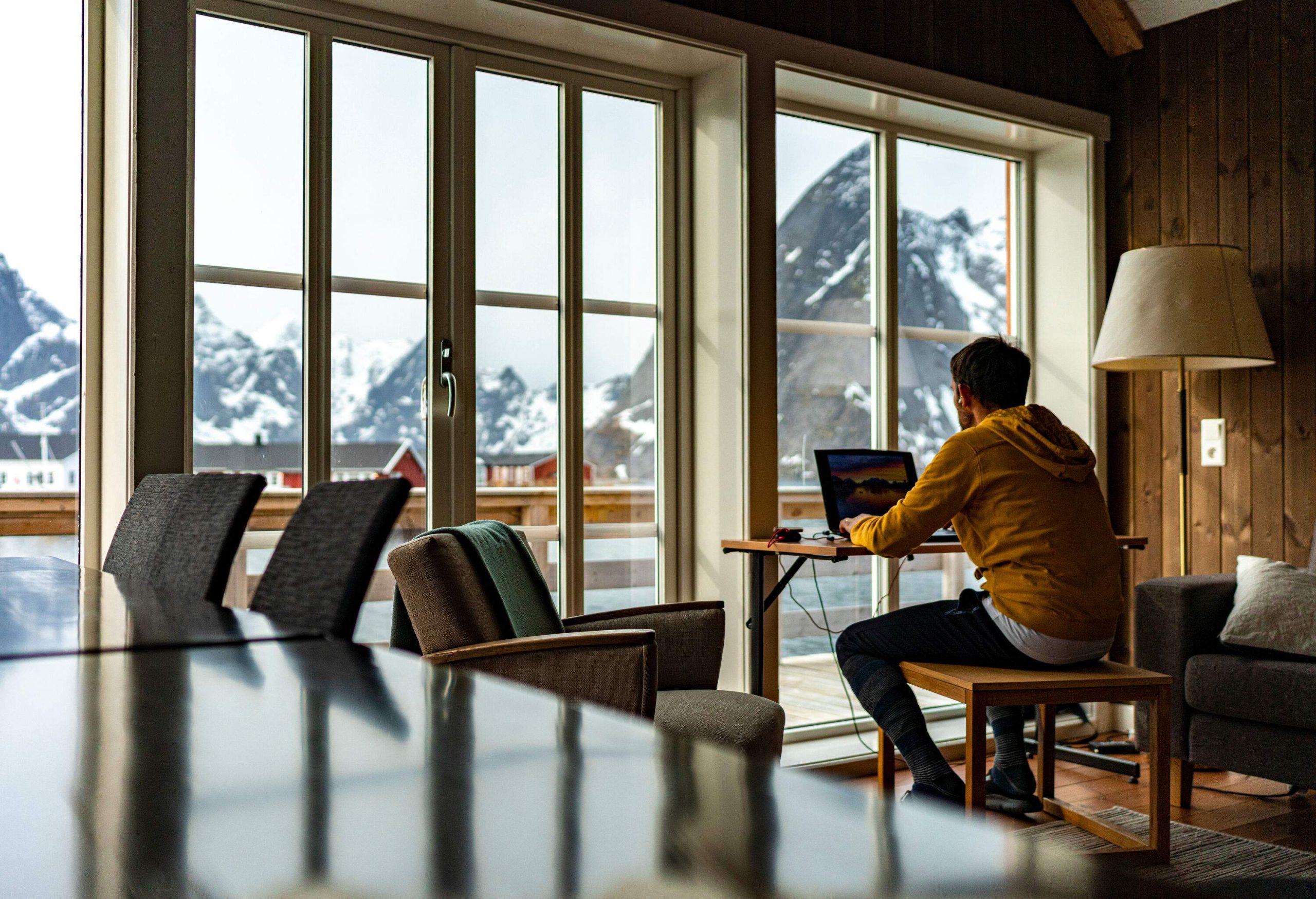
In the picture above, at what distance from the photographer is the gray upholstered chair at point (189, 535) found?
4.30 feet


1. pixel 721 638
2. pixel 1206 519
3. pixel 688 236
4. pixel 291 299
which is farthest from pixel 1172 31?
pixel 291 299

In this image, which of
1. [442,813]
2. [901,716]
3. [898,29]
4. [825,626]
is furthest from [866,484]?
[442,813]

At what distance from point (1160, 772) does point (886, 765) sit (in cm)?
72

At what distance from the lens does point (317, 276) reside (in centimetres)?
288

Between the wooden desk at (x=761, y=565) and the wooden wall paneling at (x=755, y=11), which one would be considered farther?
the wooden wall paneling at (x=755, y=11)

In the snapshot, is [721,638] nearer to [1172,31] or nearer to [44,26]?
[44,26]

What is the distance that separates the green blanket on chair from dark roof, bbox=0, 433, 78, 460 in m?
0.97

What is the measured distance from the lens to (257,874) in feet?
0.78

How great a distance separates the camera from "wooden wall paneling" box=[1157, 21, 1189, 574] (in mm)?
4012

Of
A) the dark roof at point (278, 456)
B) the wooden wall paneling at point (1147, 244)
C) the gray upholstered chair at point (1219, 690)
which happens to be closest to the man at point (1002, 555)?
the gray upholstered chair at point (1219, 690)

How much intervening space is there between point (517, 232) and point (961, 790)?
195cm

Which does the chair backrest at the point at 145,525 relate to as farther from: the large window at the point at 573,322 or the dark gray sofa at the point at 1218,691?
the dark gray sofa at the point at 1218,691

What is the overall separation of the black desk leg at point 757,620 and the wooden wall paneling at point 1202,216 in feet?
5.94

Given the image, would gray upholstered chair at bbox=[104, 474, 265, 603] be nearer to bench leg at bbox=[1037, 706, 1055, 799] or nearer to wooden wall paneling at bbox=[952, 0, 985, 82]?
bench leg at bbox=[1037, 706, 1055, 799]
